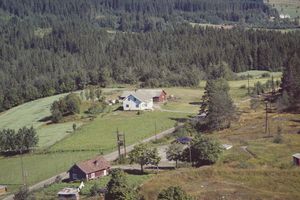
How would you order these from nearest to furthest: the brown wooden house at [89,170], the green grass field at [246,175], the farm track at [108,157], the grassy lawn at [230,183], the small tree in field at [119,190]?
1. the small tree in field at [119,190]
2. the grassy lawn at [230,183]
3. the green grass field at [246,175]
4. the farm track at [108,157]
5. the brown wooden house at [89,170]

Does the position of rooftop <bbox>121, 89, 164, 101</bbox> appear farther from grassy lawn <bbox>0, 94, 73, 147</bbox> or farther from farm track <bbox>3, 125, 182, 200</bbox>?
farm track <bbox>3, 125, 182, 200</bbox>

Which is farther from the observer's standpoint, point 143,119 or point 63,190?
point 143,119

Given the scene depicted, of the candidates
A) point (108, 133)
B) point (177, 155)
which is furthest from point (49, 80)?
point (177, 155)

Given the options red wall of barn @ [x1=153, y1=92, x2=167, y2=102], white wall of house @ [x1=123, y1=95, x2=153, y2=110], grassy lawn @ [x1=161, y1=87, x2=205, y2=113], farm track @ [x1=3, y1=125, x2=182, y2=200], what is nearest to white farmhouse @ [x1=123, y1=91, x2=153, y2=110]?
white wall of house @ [x1=123, y1=95, x2=153, y2=110]

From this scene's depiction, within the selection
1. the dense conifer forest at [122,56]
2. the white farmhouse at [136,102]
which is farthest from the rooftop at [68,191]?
the dense conifer forest at [122,56]

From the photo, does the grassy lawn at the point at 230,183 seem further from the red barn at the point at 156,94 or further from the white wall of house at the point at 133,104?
the red barn at the point at 156,94

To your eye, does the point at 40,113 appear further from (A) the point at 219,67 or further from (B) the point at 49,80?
(A) the point at 219,67
